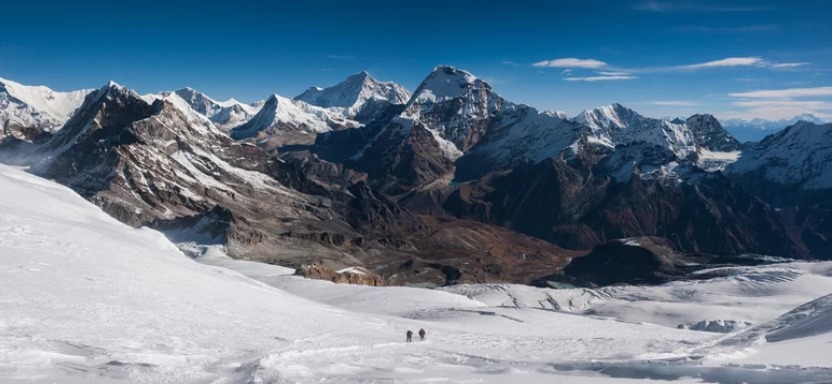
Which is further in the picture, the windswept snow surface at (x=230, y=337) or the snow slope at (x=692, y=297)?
the snow slope at (x=692, y=297)

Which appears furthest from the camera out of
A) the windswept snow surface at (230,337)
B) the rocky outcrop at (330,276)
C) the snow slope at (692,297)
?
the rocky outcrop at (330,276)

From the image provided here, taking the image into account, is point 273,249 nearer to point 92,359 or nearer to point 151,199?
point 151,199

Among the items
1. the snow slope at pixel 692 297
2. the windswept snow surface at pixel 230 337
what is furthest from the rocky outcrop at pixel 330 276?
the windswept snow surface at pixel 230 337

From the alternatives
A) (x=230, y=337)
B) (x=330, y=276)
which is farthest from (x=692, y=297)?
(x=230, y=337)

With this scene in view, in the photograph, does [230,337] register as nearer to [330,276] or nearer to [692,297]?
[330,276]

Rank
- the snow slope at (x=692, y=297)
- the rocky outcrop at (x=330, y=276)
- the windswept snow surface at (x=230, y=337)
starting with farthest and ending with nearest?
the rocky outcrop at (x=330, y=276), the snow slope at (x=692, y=297), the windswept snow surface at (x=230, y=337)

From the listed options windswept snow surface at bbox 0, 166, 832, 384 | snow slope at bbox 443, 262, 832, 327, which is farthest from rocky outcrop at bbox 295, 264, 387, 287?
windswept snow surface at bbox 0, 166, 832, 384

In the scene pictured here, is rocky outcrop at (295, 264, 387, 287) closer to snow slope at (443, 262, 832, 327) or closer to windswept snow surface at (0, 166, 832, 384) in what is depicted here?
snow slope at (443, 262, 832, 327)

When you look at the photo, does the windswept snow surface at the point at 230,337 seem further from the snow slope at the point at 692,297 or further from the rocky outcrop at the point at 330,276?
the rocky outcrop at the point at 330,276

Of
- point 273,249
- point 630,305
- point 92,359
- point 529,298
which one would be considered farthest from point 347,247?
point 92,359
